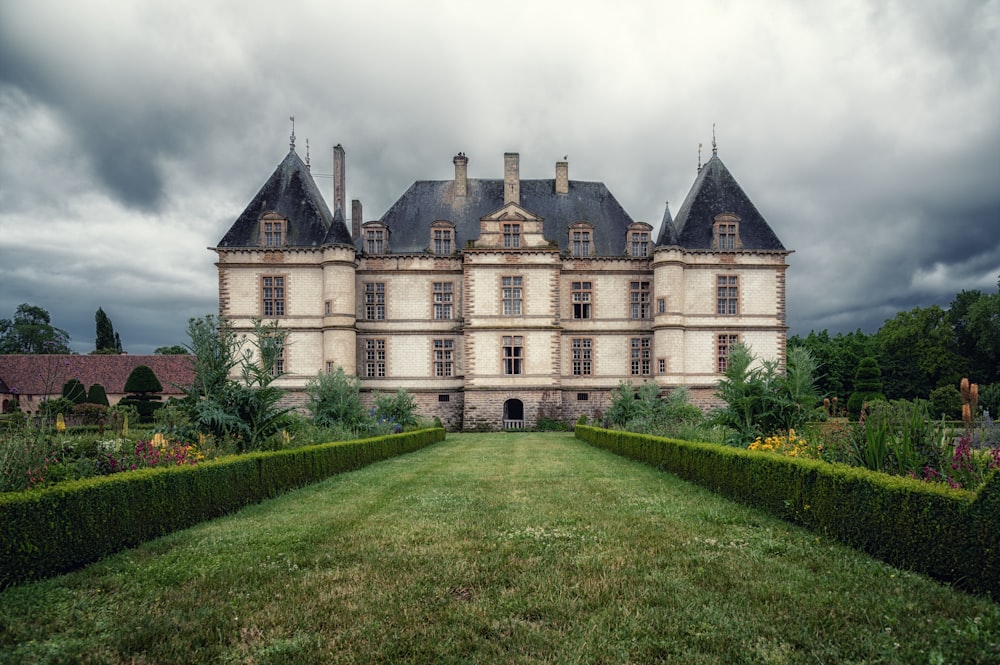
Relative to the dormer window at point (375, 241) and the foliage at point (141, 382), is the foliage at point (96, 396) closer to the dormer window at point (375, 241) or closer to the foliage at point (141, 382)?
the foliage at point (141, 382)

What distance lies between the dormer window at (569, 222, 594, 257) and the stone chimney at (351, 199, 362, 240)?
12210 mm

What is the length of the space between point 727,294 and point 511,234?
11970 millimetres

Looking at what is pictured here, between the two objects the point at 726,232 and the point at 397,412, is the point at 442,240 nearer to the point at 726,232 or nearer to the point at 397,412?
the point at 397,412

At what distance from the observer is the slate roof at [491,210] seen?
31125mm

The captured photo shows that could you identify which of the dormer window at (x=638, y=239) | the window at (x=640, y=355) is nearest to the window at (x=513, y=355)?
the window at (x=640, y=355)

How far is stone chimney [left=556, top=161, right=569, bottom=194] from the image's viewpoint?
3234 centimetres

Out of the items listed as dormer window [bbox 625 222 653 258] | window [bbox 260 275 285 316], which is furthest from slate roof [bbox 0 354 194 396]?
dormer window [bbox 625 222 653 258]

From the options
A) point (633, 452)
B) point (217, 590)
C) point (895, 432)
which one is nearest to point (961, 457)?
point (895, 432)

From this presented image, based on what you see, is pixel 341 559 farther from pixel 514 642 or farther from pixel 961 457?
pixel 961 457

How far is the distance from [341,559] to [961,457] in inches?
276

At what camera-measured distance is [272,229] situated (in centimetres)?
2953

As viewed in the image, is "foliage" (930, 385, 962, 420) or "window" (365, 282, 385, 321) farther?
"foliage" (930, 385, 962, 420)

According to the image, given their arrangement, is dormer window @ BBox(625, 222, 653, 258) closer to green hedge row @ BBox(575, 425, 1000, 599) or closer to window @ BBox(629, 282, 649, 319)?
window @ BBox(629, 282, 649, 319)

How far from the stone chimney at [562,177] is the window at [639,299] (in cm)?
694
